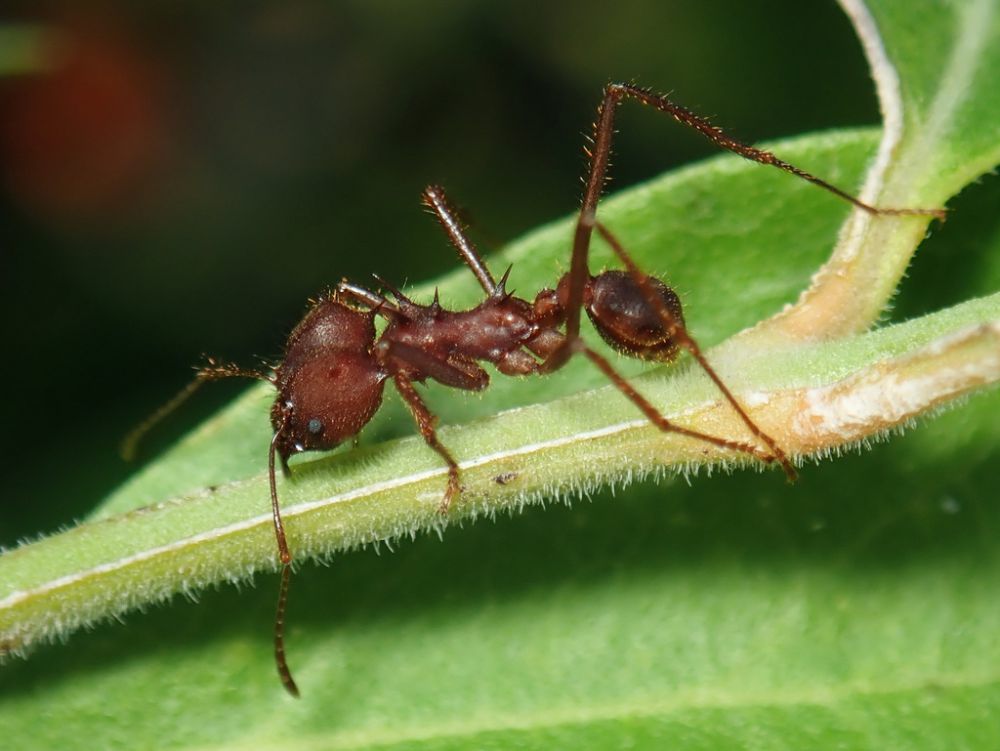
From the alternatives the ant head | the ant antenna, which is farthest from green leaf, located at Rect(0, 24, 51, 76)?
the ant head

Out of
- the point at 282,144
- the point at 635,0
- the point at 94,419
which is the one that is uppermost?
the point at 635,0

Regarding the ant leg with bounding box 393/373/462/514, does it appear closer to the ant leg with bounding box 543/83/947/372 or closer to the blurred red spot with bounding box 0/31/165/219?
the ant leg with bounding box 543/83/947/372

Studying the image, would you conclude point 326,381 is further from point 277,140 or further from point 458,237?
point 277,140

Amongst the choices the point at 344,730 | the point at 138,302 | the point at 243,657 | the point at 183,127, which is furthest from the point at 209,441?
the point at 183,127

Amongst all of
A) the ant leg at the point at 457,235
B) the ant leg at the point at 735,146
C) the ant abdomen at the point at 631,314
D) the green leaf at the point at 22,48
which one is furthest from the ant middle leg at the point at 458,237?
the green leaf at the point at 22,48

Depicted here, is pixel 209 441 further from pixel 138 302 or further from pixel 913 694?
pixel 138 302

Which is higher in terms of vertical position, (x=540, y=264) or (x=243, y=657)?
(x=540, y=264)

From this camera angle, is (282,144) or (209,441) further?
(282,144)
